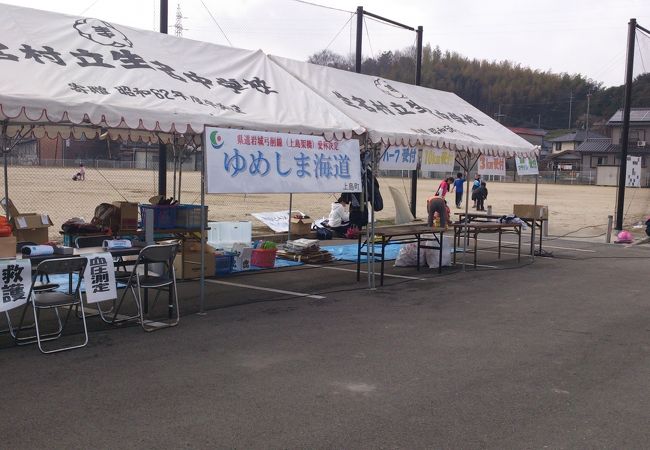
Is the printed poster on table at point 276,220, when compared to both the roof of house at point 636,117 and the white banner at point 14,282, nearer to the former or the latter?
the white banner at point 14,282

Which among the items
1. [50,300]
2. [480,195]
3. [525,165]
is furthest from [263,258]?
[480,195]

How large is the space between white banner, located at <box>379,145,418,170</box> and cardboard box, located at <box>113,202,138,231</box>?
4.50 meters

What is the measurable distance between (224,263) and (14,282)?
448 cm

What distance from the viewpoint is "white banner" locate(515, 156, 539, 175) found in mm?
11642

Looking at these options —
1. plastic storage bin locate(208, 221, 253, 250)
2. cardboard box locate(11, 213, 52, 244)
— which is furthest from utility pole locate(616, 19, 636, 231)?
cardboard box locate(11, 213, 52, 244)

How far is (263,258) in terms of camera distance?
405 inches

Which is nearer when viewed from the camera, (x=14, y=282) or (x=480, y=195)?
(x=14, y=282)

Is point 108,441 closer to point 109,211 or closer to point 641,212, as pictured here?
point 109,211

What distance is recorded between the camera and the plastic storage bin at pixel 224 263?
374 inches

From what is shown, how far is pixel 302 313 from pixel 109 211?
2.96m

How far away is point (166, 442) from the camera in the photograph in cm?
361

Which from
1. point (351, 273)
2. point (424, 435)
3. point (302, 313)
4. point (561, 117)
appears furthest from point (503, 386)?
point (561, 117)

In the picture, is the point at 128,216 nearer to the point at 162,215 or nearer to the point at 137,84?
the point at 162,215

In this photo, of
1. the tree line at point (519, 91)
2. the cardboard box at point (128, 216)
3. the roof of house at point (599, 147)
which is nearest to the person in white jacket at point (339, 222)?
the cardboard box at point (128, 216)
